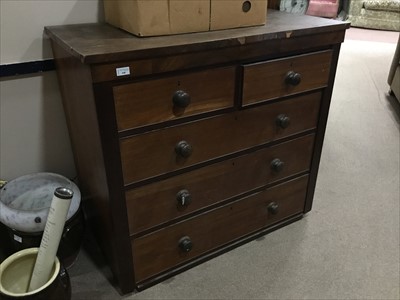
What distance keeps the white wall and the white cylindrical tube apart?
48 cm

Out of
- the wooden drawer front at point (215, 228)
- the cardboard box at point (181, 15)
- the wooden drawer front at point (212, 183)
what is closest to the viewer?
the cardboard box at point (181, 15)

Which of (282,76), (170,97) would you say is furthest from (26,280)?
(282,76)

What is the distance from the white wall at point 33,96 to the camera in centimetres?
127

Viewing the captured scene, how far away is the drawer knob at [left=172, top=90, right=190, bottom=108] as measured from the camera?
3.50 feet

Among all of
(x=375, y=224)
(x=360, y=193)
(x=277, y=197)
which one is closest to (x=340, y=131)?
(x=360, y=193)

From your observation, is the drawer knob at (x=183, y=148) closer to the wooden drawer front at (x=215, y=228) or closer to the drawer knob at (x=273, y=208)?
the wooden drawer front at (x=215, y=228)

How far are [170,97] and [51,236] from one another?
0.53 meters

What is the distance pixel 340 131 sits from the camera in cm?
257

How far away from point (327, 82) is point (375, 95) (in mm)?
1956

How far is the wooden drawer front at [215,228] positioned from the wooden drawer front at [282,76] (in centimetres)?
43

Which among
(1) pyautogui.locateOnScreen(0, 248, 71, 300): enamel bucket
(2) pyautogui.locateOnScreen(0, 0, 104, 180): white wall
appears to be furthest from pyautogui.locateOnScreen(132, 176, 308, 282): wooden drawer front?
(2) pyautogui.locateOnScreen(0, 0, 104, 180): white wall

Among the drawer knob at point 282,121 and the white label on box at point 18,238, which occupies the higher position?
the drawer knob at point 282,121

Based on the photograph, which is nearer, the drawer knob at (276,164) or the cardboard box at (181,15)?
the cardboard box at (181,15)

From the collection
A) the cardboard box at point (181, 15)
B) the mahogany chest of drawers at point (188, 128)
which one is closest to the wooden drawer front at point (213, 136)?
the mahogany chest of drawers at point (188, 128)
